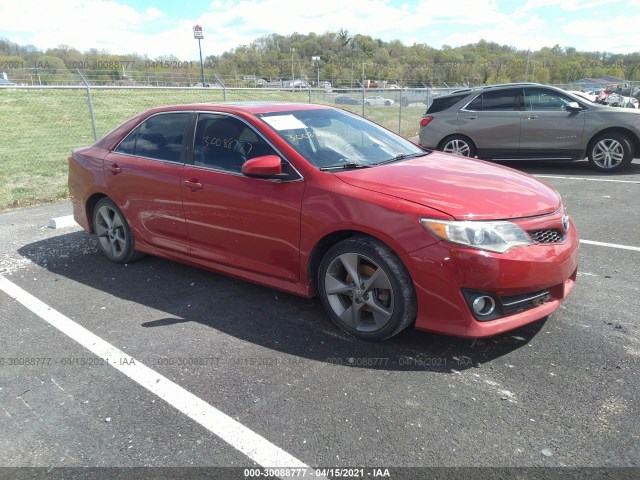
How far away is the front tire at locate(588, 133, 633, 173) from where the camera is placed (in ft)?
30.0

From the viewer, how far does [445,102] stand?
10312mm

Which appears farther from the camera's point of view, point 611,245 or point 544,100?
point 544,100

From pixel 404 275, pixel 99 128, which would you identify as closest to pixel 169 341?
→ pixel 404 275

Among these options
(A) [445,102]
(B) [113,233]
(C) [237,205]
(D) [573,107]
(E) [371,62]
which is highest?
(E) [371,62]

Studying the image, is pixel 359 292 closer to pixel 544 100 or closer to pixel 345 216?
pixel 345 216

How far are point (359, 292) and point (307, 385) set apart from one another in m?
0.73

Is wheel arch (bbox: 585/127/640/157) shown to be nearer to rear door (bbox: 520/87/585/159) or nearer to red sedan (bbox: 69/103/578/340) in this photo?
rear door (bbox: 520/87/585/159)

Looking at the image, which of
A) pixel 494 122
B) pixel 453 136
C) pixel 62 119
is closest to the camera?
pixel 494 122

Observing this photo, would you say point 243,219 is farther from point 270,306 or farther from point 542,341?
point 542,341

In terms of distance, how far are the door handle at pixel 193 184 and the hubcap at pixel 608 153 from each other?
26.6 ft

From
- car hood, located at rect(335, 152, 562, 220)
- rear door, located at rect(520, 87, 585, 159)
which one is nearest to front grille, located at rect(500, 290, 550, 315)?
car hood, located at rect(335, 152, 562, 220)

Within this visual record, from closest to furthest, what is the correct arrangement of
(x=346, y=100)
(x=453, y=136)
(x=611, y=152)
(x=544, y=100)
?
(x=611, y=152), (x=544, y=100), (x=453, y=136), (x=346, y=100)

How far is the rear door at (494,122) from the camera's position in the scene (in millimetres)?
9641

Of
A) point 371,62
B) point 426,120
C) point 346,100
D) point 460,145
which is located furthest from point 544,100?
point 371,62
